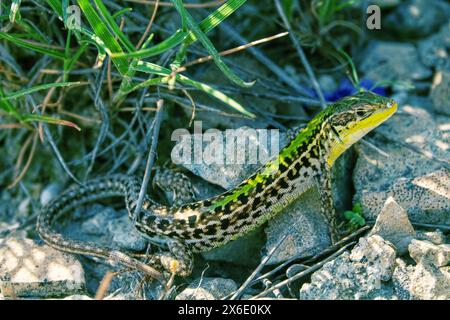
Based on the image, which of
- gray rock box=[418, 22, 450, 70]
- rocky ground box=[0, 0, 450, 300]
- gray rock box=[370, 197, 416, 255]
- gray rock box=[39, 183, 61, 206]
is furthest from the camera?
gray rock box=[418, 22, 450, 70]

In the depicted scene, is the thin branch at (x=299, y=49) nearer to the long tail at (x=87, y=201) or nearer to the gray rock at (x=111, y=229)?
the long tail at (x=87, y=201)

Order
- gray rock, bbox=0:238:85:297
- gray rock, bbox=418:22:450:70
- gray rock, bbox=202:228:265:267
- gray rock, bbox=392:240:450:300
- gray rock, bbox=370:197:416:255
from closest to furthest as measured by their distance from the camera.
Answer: gray rock, bbox=392:240:450:300 → gray rock, bbox=370:197:416:255 → gray rock, bbox=0:238:85:297 → gray rock, bbox=202:228:265:267 → gray rock, bbox=418:22:450:70

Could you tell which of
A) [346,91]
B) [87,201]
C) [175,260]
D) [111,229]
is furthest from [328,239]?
[87,201]

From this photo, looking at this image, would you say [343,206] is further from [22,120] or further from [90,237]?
[22,120]

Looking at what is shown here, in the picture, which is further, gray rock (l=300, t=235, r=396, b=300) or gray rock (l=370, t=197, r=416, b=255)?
gray rock (l=370, t=197, r=416, b=255)

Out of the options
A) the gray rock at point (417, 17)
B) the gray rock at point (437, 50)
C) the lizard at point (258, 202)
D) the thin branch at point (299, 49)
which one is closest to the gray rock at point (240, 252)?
the lizard at point (258, 202)

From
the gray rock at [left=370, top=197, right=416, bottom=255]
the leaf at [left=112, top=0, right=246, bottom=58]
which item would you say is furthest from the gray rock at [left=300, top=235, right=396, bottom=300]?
the leaf at [left=112, top=0, right=246, bottom=58]

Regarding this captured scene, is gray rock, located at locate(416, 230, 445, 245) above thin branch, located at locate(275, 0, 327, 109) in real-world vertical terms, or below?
below

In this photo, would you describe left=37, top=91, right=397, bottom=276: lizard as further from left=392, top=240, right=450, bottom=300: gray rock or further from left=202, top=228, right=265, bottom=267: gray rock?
left=392, top=240, right=450, bottom=300: gray rock
